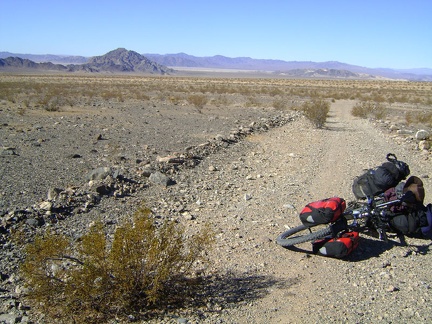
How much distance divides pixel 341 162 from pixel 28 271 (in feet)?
27.5

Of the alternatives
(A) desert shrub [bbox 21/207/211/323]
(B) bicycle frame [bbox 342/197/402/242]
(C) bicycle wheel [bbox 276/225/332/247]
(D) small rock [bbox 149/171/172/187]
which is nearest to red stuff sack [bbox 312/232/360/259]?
(C) bicycle wheel [bbox 276/225/332/247]

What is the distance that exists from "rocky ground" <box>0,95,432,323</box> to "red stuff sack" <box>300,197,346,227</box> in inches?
18.1

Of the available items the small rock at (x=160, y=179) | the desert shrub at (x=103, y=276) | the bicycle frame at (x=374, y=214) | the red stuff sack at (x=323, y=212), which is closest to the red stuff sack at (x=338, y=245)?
the red stuff sack at (x=323, y=212)

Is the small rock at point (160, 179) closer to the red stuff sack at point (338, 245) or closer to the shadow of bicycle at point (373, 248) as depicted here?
the shadow of bicycle at point (373, 248)

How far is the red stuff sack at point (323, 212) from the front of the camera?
4879 mm

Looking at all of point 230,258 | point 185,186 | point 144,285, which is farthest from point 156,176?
point 144,285

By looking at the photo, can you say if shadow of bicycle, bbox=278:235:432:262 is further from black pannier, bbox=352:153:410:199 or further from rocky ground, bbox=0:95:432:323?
black pannier, bbox=352:153:410:199

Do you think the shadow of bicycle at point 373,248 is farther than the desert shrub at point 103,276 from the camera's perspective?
Yes

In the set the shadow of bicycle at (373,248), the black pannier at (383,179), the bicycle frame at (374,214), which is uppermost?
the black pannier at (383,179)

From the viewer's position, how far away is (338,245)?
4750mm

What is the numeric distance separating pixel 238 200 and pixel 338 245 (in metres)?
2.75

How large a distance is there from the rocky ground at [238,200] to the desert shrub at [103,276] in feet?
1.17

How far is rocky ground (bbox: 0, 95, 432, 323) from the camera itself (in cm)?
397

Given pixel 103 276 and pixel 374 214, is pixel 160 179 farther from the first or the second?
pixel 103 276
